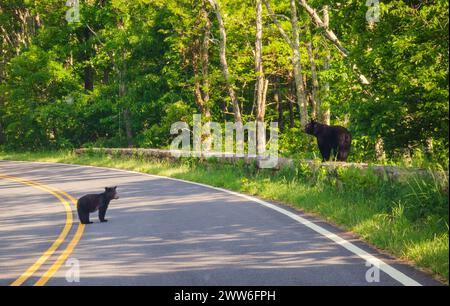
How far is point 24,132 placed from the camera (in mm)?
47094

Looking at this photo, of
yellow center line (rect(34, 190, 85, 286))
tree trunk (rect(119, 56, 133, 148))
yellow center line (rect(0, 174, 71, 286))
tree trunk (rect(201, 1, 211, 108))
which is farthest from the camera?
tree trunk (rect(119, 56, 133, 148))

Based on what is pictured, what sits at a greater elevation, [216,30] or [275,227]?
[216,30]

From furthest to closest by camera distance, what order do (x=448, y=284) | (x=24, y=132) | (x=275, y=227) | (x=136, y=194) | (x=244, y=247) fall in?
(x=24, y=132) → (x=136, y=194) → (x=275, y=227) → (x=244, y=247) → (x=448, y=284)

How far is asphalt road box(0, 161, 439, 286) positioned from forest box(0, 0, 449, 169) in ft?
20.9

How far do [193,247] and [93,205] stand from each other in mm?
4223

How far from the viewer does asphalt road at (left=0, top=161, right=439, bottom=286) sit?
7.69 m

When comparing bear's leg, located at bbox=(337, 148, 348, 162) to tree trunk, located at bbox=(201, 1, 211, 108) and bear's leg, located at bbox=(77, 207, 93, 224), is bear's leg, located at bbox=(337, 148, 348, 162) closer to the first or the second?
bear's leg, located at bbox=(77, 207, 93, 224)

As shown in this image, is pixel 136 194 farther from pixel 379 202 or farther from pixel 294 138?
pixel 294 138

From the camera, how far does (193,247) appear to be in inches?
384

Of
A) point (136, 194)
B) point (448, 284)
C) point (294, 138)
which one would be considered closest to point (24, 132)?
point (294, 138)

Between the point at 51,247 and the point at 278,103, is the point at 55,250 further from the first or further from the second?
the point at 278,103

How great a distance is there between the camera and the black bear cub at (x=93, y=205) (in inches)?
515

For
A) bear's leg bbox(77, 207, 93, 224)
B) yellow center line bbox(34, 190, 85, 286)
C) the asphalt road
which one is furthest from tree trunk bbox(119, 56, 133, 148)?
yellow center line bbox(34, 190, 85, 286)

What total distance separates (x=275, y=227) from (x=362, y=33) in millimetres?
6480
